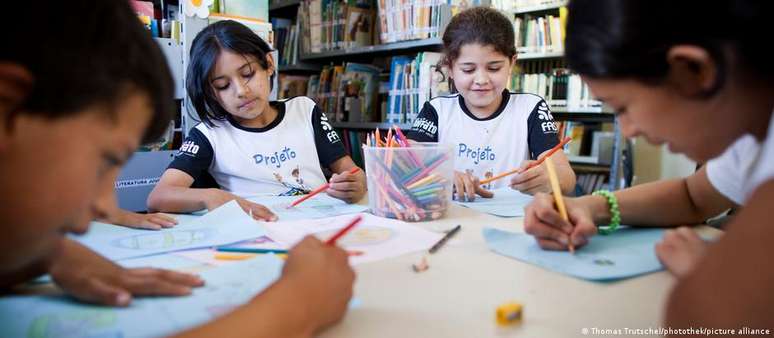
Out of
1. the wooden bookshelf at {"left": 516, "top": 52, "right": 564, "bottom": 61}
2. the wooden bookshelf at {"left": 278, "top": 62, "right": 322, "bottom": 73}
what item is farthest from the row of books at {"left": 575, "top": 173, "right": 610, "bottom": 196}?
the wooden bookshelf at {"left": 278, "top": 62, "right": 322, "bottom": 73}

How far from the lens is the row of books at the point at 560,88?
3.11 meters

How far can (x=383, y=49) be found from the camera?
3.37m

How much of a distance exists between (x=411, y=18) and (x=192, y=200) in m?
2.28

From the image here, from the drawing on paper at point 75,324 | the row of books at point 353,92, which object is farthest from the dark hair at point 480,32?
the row of books at point 353,92

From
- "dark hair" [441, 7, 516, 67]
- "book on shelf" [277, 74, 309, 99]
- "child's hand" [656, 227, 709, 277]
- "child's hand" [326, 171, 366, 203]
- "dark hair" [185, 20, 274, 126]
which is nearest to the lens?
"child's hand" [656, 227, 709, 277]

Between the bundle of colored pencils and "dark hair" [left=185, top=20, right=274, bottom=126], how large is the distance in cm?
67

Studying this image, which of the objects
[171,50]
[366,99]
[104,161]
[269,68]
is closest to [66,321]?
[104,161]

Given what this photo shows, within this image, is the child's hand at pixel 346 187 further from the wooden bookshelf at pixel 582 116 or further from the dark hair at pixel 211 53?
the wooden bookshelf at pixel 582 116

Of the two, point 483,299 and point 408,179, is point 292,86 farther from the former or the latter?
point 483,299

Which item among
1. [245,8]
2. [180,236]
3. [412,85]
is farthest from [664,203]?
[412,85]

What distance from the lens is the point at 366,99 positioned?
362cm

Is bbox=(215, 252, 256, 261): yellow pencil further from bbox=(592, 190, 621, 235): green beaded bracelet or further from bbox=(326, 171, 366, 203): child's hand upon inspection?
bbox=(592, 190, 621, 235): green beaded bracelet

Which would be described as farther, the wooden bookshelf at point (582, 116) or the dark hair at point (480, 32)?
the wooden bookshelf at point (582, 116)

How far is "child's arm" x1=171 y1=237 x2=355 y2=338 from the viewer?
1.52 feet
